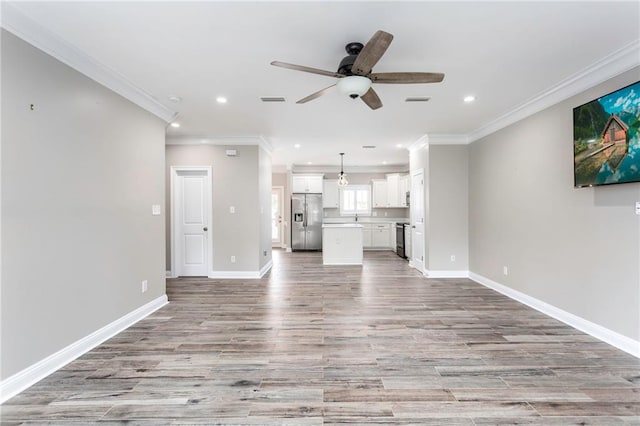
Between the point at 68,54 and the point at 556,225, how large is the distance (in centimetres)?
515

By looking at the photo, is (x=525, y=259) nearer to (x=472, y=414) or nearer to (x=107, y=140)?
(x=472, y=414)

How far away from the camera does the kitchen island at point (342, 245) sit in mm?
6652

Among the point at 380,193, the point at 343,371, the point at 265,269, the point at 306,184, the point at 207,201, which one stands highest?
the point at 306,184

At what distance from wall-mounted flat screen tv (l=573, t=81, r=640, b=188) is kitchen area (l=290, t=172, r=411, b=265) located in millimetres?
5299

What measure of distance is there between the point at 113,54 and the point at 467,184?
5417 mm

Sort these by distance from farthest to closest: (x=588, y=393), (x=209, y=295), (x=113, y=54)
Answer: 1. (x=209, y=295)
2. (x=113, y=54)
3. (x=588, y=393)

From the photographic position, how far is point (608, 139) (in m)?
2.58

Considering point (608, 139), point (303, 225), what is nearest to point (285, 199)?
point (303, 225)

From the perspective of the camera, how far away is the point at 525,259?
3809mm

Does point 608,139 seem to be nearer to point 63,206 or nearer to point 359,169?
point 63,206

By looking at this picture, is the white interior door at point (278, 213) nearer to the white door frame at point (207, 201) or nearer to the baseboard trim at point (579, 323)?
the white door frame at point (207, 201)

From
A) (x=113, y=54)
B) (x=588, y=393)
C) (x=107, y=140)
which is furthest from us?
(x=107, y=140)

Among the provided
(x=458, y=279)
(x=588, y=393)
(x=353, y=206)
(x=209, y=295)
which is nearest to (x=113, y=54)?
(x=209, y=295)

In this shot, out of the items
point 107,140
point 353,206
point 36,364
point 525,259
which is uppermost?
point 107,140
